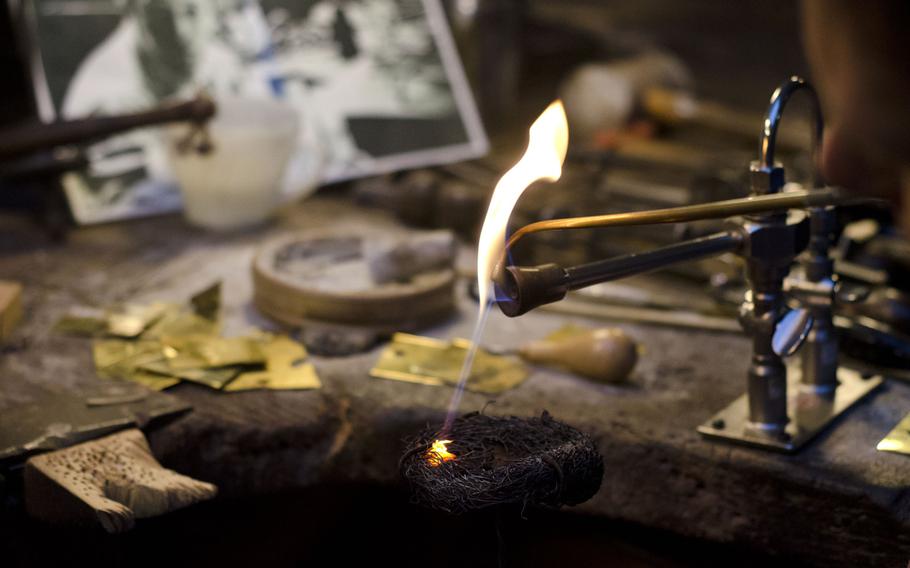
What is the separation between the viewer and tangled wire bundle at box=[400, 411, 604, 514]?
1462 millimetres

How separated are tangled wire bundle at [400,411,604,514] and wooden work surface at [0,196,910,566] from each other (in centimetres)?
56

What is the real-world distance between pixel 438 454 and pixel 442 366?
0.91 m

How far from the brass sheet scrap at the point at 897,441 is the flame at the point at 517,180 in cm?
92

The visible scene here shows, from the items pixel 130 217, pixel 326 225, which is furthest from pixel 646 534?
pixel 130 217

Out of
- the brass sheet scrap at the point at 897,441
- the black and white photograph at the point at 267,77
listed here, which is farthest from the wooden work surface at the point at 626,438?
the black and white photograph at the point at 267,77

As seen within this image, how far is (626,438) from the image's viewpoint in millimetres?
2129

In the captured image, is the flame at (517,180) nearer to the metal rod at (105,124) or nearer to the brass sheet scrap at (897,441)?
the brass sheet scrap at (897,441)

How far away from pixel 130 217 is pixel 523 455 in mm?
2402

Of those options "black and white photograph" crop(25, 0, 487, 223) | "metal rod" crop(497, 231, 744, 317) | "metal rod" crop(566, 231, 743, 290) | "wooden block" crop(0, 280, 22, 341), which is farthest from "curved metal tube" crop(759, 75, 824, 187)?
"black and white photograph" crop(25, 0, 487, 223)

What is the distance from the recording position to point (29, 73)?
3.65 metres

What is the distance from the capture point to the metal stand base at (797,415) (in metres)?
2.05

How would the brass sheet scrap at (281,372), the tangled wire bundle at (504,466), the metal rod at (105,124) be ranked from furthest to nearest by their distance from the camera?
1. the metal rod at (105,124)
2. the brass sheet scrap at (281,372)
3. the tangled wire bundle at (504,466)

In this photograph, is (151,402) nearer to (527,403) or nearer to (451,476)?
(527,403)

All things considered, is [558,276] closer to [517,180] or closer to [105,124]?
[517,180]
